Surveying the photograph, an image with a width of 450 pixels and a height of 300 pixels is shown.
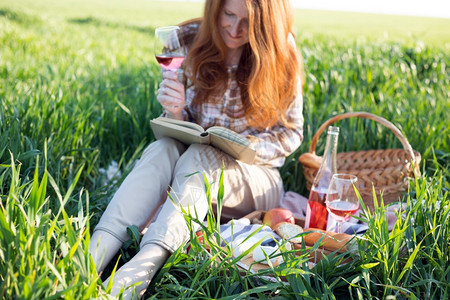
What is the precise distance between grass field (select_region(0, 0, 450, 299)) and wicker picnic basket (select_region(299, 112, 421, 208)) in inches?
4.7

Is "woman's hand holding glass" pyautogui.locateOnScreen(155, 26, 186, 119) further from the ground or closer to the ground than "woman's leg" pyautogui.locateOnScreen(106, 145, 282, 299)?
further from the ground

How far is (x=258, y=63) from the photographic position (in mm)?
2678

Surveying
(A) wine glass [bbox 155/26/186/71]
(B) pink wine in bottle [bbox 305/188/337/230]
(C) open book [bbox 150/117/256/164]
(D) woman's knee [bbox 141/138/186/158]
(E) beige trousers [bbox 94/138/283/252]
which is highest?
(A) wine glass [bbox 155/26/186/71]

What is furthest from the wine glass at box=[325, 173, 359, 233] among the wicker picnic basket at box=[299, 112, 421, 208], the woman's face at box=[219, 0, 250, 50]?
the woman's face at box=[219, 0, 250, 50]

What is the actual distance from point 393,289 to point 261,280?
0.48 meters

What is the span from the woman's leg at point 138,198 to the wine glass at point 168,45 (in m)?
0.44

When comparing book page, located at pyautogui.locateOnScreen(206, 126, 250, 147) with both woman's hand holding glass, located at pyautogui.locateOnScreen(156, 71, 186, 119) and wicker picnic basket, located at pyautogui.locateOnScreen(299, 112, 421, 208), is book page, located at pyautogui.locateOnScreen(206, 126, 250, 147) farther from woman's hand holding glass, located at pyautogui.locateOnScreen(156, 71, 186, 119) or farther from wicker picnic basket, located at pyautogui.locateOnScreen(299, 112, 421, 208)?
wicker picnic basket, located at pyautogui.locateOnScreen(299, 112, 421, 208)

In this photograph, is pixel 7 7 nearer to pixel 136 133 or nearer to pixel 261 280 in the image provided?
pixel 136 133

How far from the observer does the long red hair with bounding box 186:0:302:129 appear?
8.65 ft

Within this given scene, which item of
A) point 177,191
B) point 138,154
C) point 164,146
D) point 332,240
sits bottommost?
point 138,154

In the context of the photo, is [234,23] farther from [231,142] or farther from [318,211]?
[318,211]

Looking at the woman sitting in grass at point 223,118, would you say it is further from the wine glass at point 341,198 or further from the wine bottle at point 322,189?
the wine glass at point 341,198

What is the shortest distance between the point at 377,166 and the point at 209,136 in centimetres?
113

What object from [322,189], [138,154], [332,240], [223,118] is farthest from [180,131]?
[138,154]
